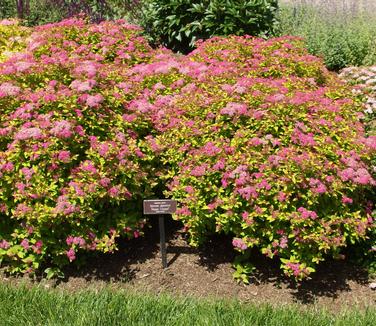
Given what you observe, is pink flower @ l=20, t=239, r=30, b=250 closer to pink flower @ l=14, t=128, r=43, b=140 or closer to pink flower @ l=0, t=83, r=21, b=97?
pink flower @ l=14, t=128, r=43, b=140

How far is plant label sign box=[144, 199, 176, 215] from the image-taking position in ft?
11.9

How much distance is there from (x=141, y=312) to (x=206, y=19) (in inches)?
187

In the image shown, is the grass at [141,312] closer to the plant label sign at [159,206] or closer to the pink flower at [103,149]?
the plant label sign at [159,206]

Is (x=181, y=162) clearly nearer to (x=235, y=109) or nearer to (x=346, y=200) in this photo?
(x=235, y=109)

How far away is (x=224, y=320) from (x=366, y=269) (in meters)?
1.39

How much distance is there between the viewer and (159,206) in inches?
143

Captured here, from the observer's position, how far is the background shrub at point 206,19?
671 centimetres

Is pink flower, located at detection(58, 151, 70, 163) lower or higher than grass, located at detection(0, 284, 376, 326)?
higher

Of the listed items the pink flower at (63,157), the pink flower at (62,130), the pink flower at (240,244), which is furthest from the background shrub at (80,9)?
the pink flower at (240,244)

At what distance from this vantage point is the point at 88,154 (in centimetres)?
359

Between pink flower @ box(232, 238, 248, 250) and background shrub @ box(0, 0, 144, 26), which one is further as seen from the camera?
background shrub @ box(0, 0, 144, 26)

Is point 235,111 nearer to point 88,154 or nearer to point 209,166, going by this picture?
point 209,166

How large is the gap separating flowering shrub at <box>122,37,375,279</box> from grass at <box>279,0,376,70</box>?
8.44 feet

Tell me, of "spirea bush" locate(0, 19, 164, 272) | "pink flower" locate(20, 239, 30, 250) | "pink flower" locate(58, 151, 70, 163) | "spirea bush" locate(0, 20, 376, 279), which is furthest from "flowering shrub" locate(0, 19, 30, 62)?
"pink flower" locate(20, 239, 30, 250)
